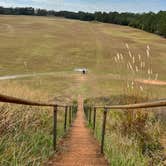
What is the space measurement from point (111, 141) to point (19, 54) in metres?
64.2

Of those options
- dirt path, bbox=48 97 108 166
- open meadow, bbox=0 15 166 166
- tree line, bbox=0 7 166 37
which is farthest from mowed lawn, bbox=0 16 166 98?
dirt path, bbox=48 97 108 166

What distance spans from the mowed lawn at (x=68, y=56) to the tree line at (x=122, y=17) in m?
3.18

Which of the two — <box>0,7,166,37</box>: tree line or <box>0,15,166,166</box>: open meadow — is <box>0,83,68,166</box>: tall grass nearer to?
<box>0,15,166,166</box>: open meadow

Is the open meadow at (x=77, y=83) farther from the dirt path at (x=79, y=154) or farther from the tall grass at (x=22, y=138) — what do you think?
the dirt path at (x=79, y=154)

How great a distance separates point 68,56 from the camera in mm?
72438

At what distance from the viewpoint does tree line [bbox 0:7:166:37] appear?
109 meters

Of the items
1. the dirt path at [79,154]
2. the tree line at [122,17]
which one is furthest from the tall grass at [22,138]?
the tree line at [122,17]

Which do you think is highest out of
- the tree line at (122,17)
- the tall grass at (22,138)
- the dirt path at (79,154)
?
the tall grass at (22,138)

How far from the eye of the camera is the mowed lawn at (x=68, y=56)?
44000mm

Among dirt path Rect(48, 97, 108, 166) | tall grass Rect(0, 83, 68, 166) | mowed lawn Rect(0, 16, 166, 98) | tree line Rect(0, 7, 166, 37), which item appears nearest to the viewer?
tall grass Rect(0, 83, 68, 166)

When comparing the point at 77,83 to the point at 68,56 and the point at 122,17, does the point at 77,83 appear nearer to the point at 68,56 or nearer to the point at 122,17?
the point at 68,56

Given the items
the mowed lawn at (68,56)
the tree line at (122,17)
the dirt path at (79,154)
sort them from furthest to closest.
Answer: the tree line at (122,17), the mowed lawn at (68,56), the dirt path at (79,154)

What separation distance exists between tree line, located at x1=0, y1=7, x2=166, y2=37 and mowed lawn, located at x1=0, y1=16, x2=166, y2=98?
3179 mm

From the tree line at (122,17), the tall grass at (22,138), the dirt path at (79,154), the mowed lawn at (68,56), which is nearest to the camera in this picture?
the tall grass at (22,138)
